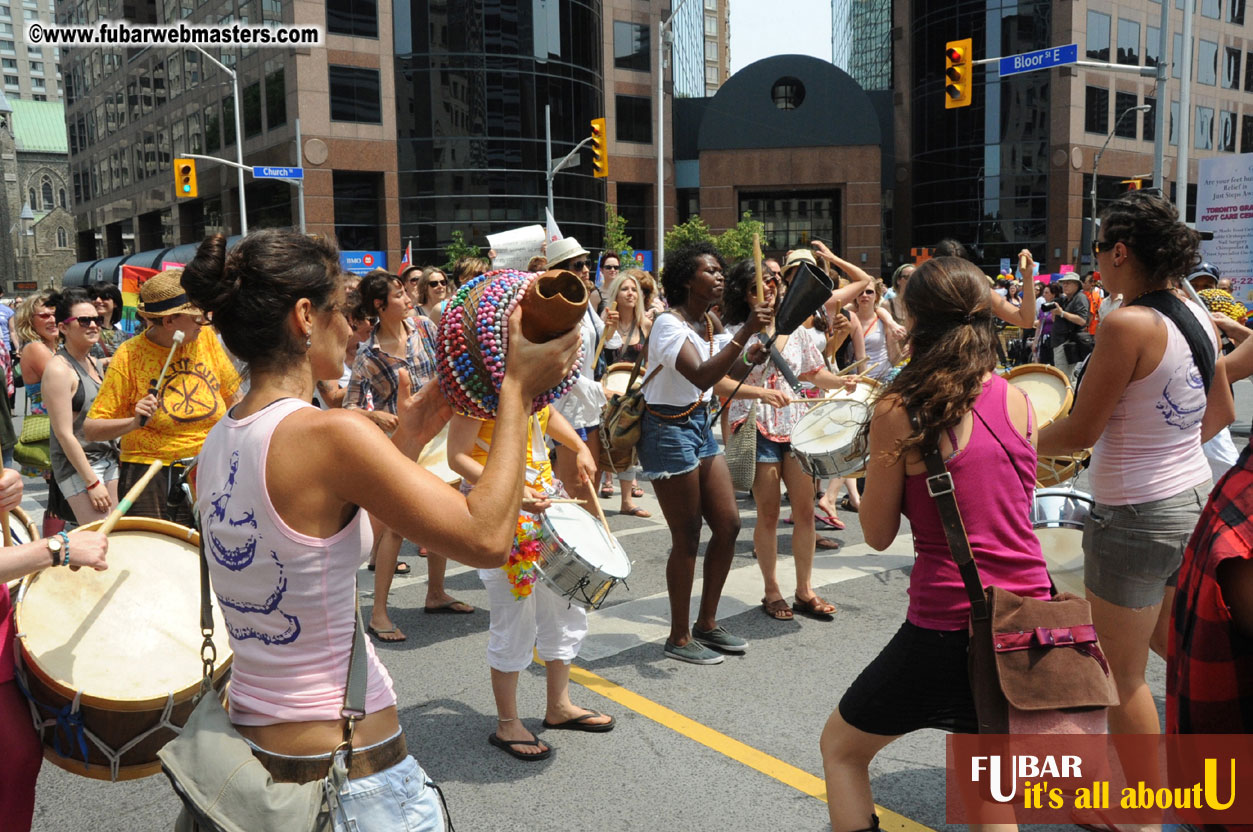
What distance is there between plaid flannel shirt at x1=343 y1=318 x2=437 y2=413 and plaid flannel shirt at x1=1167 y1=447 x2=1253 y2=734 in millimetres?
4897

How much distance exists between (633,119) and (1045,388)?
4715 centimetres

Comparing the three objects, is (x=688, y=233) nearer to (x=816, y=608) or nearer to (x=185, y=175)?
(x=185, y=175)

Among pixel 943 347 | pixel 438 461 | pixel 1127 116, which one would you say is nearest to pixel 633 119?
pixel 1127 116

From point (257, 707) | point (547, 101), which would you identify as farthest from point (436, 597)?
point (547, 101)

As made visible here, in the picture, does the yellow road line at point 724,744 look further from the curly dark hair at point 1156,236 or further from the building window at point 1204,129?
the building window at point 1204,129

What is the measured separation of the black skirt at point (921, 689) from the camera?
255 cm

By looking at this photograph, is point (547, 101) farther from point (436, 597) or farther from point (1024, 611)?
point (1024, 611)

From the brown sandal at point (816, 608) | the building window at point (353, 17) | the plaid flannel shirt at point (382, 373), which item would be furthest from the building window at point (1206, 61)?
the plaid flannel shirt at point (382, 373)

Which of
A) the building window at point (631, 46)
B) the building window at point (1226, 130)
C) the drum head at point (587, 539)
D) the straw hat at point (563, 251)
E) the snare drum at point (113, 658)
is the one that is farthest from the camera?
the building window at point (1226, 130)

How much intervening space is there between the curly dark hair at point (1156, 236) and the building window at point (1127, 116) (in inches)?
2169

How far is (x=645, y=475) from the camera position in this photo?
5188 millimetres

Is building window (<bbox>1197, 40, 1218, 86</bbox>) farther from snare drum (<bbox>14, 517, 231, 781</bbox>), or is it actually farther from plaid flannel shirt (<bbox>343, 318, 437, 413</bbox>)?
snare drum (<bbox>14, 517, 231, 781</bbox>)

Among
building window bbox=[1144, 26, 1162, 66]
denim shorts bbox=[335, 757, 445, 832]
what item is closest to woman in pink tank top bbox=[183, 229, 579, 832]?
denim shorts bbox=[335, 757, 445, 832]

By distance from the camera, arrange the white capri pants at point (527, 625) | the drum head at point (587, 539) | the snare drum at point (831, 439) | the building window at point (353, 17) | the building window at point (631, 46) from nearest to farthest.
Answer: the drum head at point (587, 539)
the white capri pants at point (527, 625)
the snare drum at point (831, 439)
the building window at point (353, 17)
the building window at point (631, 46)
